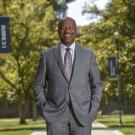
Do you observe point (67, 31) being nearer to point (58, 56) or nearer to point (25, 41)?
point (58, 56)

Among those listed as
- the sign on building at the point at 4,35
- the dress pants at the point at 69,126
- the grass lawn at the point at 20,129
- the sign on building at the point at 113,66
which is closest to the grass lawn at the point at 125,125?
the sign on building at the point at 113,66

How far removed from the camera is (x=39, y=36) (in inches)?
1761

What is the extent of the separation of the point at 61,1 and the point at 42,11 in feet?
129

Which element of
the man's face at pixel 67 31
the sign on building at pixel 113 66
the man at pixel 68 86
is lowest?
the sign on building at pixel 113 66

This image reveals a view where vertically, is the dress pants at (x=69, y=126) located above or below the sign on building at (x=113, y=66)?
above

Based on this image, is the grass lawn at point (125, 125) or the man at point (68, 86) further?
the grass lawn at point (125, 125)

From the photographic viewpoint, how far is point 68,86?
561cm

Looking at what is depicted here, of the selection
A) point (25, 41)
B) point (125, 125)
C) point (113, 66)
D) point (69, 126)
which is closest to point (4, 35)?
point (113, 66)

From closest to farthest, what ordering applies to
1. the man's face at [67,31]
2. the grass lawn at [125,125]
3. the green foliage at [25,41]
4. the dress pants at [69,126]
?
1. the dress pants at [69,126]
2. the man's face at [67,31]
3. the grass lawn at [125,125]
4. the green foliage at [25,41]

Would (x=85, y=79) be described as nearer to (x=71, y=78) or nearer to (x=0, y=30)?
(x=71, y=78)

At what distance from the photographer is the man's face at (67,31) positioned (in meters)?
5.74

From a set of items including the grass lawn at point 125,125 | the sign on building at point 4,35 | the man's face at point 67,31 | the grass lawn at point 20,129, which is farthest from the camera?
the grass lawn at point 20,129

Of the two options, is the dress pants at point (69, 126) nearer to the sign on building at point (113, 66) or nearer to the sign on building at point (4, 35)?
the sign on building at point (4, 35)

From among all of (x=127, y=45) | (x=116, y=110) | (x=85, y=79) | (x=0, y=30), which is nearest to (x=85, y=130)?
(x=85, y=79)
